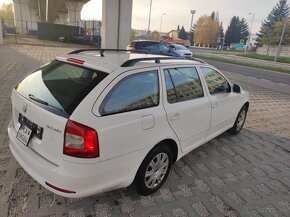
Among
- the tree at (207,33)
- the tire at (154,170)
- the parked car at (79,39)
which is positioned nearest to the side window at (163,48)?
the tire at (154,170)

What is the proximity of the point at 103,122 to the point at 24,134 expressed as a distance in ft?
3.16

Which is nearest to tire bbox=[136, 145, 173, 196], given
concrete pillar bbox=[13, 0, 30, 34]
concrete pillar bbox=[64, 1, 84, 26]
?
concrete pillar bbox=[64, 1, 84, 26]

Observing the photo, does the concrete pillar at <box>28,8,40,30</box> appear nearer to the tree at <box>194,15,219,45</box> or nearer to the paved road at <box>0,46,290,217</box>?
the tree at <box>194,15,219,45</box>

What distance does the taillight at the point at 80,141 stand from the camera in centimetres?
212

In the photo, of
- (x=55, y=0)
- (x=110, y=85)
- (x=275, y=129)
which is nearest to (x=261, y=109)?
(x=275, y=129)

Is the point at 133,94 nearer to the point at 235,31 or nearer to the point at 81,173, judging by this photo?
the point at 81,173

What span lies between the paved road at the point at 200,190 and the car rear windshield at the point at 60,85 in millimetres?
1117

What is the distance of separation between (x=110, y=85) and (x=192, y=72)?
159 cm

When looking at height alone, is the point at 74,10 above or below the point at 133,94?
above

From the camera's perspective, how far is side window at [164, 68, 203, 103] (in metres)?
3.00

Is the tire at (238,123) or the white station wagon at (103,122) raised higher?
the white station wagon at (103,122)

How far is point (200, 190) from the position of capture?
3.17m

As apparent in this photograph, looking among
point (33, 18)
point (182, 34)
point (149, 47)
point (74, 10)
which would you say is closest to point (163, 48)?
point (149, 47)

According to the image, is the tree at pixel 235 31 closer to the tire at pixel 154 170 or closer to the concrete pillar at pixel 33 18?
the concrete pillar at pixel 33 18
